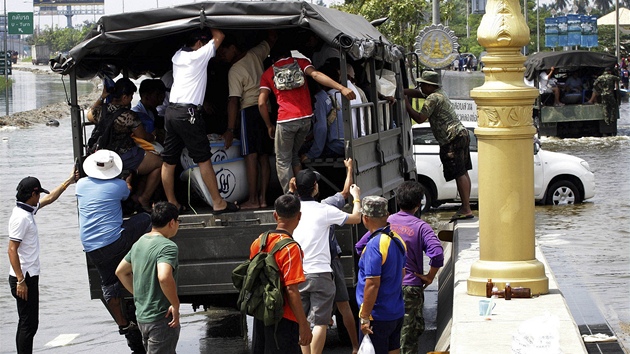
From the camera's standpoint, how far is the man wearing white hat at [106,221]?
8.62 metres

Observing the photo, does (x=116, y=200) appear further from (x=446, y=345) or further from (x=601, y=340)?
(x=601, y=340)

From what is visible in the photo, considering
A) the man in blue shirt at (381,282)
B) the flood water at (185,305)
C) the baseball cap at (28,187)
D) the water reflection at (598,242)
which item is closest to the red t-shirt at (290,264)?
the man in blue shirt at (381,282)

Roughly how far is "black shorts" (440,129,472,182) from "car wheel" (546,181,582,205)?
16.5 feet

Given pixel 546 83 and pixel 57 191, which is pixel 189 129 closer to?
pixel 57 191

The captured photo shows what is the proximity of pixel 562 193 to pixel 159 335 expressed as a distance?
11.3 meters

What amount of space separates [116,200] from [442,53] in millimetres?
14717

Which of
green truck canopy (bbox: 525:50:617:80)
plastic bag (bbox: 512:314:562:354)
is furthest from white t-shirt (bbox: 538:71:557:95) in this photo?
plastic bag (bbox: 512:314:562:354)

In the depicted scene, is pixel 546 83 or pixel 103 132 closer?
pixel 103 132

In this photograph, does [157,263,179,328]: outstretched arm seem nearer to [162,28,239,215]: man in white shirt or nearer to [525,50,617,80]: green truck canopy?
[162,28,239,215]: man in white shirt

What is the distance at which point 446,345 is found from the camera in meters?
7.80

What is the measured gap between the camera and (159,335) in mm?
7203

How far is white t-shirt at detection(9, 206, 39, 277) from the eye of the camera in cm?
873

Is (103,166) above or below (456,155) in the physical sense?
above

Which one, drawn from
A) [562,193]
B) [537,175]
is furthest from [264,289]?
[562,193]
